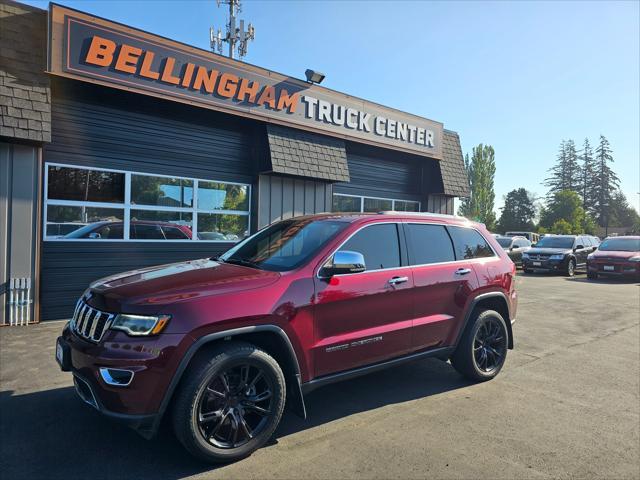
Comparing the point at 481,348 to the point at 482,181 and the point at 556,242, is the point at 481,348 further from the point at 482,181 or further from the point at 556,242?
the point at 482,181

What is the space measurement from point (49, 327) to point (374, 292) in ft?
19.2

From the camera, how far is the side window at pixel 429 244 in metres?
4.51

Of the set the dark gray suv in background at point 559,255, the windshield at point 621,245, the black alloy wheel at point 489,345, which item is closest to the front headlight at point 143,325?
the black alloy wheel at point 489,345

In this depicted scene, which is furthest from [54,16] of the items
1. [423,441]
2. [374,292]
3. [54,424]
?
[423,441]

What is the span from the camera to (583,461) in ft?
10.8

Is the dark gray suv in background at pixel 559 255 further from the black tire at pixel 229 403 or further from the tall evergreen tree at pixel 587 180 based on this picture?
the tall evergreen tree at pixel 587 180

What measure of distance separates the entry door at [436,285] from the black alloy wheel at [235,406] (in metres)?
1.71

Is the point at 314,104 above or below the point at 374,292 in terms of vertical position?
above

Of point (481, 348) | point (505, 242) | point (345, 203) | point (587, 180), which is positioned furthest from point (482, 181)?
point (481, 348)

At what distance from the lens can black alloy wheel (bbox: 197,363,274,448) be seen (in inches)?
122

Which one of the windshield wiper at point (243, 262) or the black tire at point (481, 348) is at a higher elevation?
the windshield wiper at point (243, 262)

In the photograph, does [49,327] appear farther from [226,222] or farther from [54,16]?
[54,16]

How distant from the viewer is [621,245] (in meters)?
17.8

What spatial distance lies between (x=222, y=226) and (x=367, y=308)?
6.59 meters
